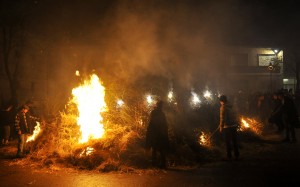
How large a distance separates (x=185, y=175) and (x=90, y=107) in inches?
171

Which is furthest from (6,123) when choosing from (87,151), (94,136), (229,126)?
(229,126)

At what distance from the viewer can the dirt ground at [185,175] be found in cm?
629

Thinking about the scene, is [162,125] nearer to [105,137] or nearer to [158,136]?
[158,136]

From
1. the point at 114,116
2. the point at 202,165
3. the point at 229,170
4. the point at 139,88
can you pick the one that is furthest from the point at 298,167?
the point at 139,88

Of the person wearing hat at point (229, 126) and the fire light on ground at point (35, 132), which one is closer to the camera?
the person wearing hat at point (229, 126)

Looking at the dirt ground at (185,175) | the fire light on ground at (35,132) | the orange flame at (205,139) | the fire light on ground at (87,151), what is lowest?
the dirt ground at (185,175)

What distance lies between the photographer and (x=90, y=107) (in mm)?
9734

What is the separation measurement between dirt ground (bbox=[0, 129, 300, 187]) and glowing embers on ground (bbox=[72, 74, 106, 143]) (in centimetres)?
192

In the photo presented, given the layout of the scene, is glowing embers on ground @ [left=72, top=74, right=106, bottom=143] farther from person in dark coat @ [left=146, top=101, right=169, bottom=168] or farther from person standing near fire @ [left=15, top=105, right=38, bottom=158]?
person in dark coat @ [left=146, top=101, right=169, bottom=168]

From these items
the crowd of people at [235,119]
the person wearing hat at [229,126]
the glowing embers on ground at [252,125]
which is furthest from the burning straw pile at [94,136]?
the glowing embers on ground at [252,125]

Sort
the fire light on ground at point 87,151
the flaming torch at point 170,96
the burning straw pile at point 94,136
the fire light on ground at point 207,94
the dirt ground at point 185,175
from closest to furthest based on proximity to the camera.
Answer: the dirt ground at point 185,175 → the burning straw pile at point 94,136 → the fire light on ground at point 87,151 → the flaming torch at point 170,96 → the fire light on ground at point 207,94

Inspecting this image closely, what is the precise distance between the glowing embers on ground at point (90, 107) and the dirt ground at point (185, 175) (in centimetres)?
192

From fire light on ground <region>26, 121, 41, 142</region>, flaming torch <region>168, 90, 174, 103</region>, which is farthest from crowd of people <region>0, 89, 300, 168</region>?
flaming torch <region>168, 90, 174, 103</region>

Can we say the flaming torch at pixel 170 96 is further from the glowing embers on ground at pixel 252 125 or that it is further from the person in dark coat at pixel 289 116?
the person in dark coat at pixel 289 116
